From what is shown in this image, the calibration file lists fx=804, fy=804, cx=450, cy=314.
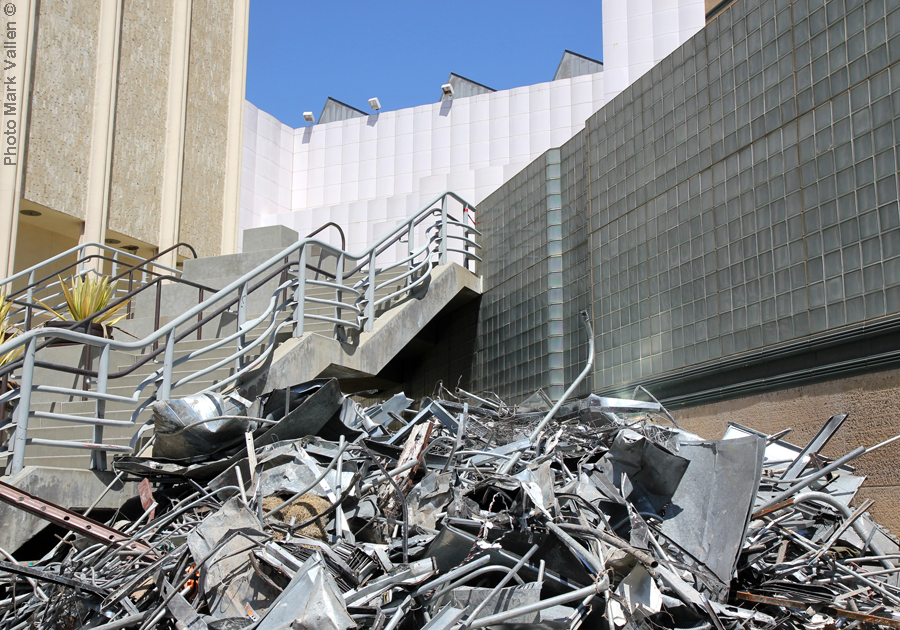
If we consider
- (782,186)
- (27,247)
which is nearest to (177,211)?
(27,247)

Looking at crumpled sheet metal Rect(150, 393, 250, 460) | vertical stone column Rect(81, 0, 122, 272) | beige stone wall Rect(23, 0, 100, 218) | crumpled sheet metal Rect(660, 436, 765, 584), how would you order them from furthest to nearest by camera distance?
vertical stone column Rect(81, 0, 122, 272) → beige stone wall Rect(23, 0, 100, 218) → crumpled sheet metal Rect(150, 393, 250, 460) → crumpled sheet metal Rect(660, 436, 765, 584)

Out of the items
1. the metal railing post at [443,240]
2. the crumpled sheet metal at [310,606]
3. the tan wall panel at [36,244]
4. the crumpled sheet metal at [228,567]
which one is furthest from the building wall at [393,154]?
the crumpled sheet metal at [310,606]

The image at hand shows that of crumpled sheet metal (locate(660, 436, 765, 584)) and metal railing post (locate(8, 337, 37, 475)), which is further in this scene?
metal railing post (locate(8, 337, 37, 475))

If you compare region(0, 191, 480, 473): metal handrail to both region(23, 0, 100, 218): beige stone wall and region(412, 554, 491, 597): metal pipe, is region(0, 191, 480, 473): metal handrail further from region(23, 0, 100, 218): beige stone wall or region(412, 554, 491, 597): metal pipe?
region(23, 0, 100, 218): beige stone wall

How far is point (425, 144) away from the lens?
20953 millimetres

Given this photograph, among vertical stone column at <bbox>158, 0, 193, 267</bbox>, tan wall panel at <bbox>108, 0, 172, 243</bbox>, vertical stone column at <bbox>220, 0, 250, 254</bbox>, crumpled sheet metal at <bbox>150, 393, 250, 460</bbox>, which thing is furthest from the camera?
vertical stone column at <bbox>220, 0, 250, 254</bbox>

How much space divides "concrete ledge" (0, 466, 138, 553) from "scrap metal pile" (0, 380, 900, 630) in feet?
0.81

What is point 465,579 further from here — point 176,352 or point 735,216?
point 176,352

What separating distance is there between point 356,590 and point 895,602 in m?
2.87

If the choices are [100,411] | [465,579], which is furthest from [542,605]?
[100,411]

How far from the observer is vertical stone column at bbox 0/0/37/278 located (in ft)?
45.0

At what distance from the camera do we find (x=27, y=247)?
15.9m

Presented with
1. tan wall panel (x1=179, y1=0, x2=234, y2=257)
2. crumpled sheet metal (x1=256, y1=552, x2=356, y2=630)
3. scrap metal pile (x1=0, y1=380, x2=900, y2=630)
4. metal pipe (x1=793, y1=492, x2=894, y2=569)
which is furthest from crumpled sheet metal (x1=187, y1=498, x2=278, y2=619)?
tan wall panel (x1=179, y1=0, x2=234, y2=257)

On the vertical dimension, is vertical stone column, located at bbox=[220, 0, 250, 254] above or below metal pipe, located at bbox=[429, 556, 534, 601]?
above
